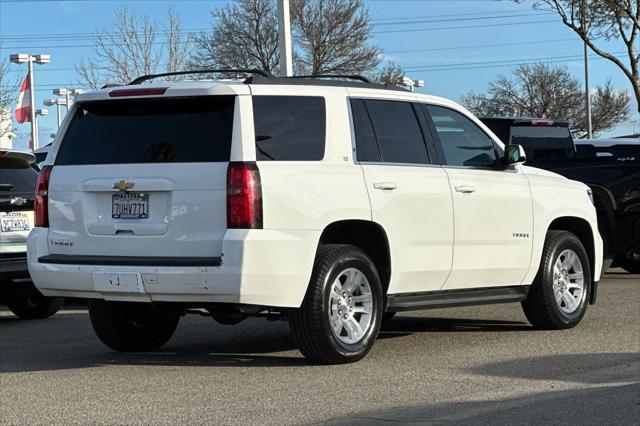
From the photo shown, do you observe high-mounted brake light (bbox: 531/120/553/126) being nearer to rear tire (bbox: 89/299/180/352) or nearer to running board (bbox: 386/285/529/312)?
running board (bbox: 386/285/529/312)

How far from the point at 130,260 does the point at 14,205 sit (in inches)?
151

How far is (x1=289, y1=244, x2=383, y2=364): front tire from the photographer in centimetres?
778

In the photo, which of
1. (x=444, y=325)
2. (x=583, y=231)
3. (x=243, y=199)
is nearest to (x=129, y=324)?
(x=243, y=199)

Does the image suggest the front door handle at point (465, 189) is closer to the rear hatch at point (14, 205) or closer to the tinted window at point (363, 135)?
the tinted window at point (363, 135)

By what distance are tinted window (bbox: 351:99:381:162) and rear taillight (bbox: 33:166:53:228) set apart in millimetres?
2265

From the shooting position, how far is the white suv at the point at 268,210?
Result: 24.7 ft

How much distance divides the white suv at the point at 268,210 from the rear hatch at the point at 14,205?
2478mm

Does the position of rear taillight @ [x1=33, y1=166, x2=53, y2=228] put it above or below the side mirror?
below

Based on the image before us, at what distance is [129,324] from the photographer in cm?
902

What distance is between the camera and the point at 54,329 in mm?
11094

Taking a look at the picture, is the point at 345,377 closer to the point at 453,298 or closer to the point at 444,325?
the point at 453,298

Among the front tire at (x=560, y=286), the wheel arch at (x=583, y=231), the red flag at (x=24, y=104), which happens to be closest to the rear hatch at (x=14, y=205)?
the front tire at (x=560, y=286)

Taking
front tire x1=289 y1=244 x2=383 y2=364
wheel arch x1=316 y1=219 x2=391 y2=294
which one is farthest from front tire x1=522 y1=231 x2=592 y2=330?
front tire x1=289 y1=244 x2=383 y2=364

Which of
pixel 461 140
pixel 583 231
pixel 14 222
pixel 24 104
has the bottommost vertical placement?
pixel 583 231
